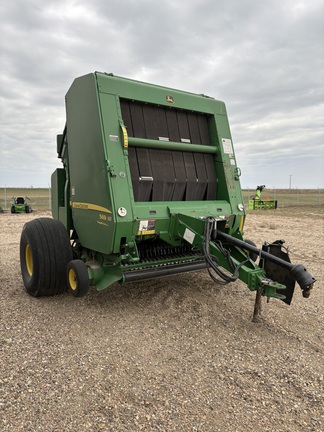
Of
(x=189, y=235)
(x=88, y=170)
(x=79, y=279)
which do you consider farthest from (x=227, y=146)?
(x=79, y=279)

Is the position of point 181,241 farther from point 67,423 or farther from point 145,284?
point 67,423

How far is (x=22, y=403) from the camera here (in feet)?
7.98

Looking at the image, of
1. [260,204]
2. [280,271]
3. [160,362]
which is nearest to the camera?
[160,362]

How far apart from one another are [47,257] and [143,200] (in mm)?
1407

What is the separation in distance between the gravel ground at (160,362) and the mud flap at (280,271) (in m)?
0.42

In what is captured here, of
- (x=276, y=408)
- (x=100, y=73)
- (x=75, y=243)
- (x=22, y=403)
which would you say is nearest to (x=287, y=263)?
(x=276, y=408)

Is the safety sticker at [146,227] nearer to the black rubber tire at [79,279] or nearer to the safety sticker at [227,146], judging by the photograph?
the black rubber tire at [79,279]

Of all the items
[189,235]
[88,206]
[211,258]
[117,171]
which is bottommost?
[211,258]

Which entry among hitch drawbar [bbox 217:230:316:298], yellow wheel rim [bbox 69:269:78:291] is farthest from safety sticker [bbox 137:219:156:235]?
hitch drawbar [bbox 217:230:316:298]

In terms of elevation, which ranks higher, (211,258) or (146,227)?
(146,227)

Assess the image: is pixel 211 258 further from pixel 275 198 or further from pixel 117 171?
pixel 275 198

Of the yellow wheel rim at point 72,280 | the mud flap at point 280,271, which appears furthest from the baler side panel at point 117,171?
the mud flap at point 280,271

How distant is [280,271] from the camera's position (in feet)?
11.6

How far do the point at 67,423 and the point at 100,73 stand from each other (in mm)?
3529
